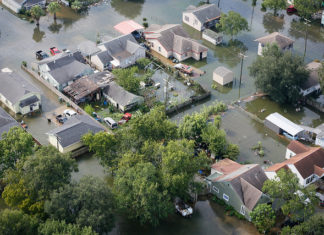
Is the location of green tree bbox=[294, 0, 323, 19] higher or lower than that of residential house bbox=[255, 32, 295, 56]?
higher

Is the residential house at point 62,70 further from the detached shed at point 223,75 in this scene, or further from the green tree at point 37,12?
the detached shed at point 223,75

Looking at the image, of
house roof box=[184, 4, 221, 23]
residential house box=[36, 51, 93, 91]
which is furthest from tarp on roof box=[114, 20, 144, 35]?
residential house box=[36, 51, 93, 91]

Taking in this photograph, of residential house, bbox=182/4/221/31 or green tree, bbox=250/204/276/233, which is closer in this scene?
green tree, bbox=250/204/276/233

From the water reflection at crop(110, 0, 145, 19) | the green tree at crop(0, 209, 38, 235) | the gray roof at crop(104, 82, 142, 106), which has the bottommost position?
the gray roof at crop(104, 82, 142, 106)

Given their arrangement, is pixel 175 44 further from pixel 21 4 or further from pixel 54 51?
pixel 21 4

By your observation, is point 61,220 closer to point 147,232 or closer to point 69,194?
point 69,194

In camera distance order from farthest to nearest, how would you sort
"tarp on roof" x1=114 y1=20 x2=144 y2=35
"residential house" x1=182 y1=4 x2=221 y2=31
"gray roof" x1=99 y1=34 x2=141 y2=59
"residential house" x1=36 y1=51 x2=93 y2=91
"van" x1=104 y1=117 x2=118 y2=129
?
"residential house" x1=182 y1=4 x2=221 y2=31
"tarp on roof" x1=114 y1=20 x2=144 y2=35
"gray roof" x1=99 y1=34 x2=141 y2=59
"residential house" x1=36 y1=51 x2=93 y2=91
"van" x1=104 y1=117 x2=118 y2=129

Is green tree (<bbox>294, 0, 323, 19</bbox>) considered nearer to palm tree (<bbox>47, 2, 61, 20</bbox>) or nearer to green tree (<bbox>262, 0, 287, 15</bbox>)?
green tree (<bbox>262, 0, 287, 15</bbox>)

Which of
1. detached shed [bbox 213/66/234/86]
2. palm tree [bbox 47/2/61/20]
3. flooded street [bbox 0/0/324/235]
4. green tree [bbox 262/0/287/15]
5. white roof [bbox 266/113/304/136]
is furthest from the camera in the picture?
green tree [bbox 262/0/287/15]
